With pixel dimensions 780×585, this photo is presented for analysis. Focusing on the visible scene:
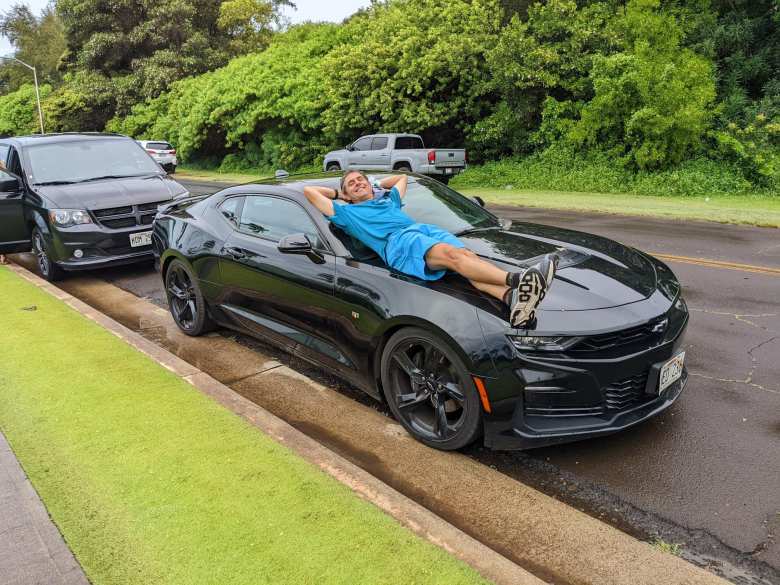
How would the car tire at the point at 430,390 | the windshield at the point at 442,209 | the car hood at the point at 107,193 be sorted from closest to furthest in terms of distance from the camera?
the car tire at the point at 430,390 → the windshield at the point at 442,209 → the car hood at the point at 107,193

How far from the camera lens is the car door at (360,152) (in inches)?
822

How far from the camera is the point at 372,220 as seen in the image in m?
4.36

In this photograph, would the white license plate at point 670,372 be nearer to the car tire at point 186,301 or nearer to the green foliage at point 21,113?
the car tire at point 186,301

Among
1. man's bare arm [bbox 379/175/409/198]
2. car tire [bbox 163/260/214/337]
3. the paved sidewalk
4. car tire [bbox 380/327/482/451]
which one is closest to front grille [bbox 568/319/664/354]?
car tire [bbox 380/327/482/451]

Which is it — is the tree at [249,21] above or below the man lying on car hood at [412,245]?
above

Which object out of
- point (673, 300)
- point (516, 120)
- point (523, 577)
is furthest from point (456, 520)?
point (516, 120)

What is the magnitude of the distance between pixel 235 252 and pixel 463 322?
2.54m

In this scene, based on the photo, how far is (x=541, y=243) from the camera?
181 inches

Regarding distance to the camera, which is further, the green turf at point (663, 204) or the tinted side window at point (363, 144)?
the tinted side window at point (363, 144)

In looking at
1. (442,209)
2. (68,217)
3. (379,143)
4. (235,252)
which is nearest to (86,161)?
(68,217)

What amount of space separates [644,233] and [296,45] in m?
23.4

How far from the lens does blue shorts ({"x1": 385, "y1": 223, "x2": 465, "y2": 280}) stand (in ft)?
12.9

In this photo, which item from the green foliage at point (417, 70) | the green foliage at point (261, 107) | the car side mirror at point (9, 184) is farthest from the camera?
Result: the green foliage at point (261, 107)

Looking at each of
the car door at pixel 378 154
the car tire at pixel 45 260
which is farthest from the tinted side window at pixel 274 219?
the car door at pixel 378 154
